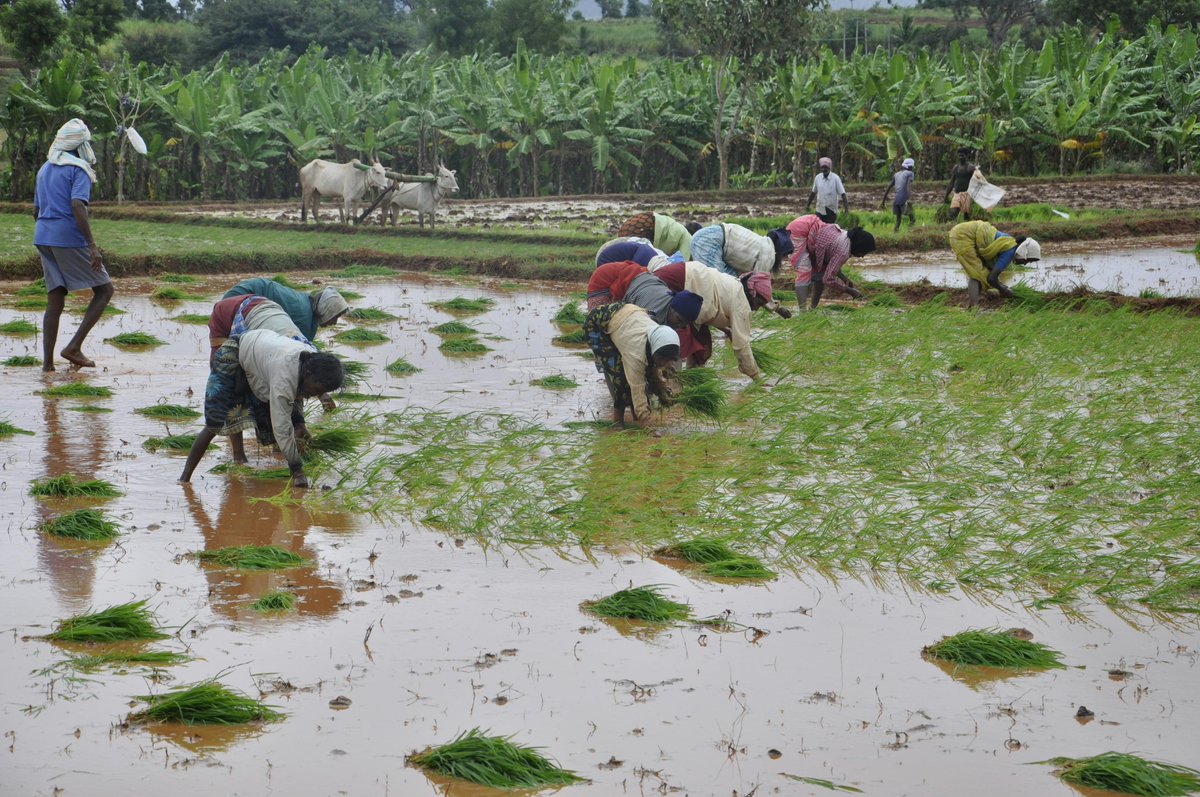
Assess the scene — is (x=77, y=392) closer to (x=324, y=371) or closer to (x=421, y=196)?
(x=324, y=371)

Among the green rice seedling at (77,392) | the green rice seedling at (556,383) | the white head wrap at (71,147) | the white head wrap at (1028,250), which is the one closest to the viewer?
the green rice seedling at (77,392)

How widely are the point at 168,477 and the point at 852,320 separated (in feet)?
20.7

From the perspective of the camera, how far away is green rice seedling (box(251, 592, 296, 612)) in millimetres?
4918

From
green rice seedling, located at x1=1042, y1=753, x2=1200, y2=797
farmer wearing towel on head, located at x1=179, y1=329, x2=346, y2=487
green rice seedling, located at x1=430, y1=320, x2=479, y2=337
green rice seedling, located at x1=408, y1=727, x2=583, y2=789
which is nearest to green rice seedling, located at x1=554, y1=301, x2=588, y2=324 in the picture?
green rice seedling, located at x1=430, y1=320, x2=479, y2=337

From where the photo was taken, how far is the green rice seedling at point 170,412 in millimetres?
8203

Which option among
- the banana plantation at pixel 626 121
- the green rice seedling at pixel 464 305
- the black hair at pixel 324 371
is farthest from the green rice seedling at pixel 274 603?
A: the banana plantation at pixel 626 121

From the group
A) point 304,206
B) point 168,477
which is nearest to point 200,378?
point 168,477

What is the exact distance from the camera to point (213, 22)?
46500 mm

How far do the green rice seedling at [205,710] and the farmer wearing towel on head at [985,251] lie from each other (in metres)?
9.03

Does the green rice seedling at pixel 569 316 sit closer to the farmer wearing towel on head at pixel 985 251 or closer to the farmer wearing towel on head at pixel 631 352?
the farmer wearing towel on head at pixel 985 251

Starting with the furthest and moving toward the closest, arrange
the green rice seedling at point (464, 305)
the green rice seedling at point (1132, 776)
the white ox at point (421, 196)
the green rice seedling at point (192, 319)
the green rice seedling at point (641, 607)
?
the white ox at point (421, 196) < the green rice seedling at point (464, 305) < the green rice seedling at point (192, 319) < the green rice seedling at point (641, 607) < the green rice seedling at point (1132, 776)

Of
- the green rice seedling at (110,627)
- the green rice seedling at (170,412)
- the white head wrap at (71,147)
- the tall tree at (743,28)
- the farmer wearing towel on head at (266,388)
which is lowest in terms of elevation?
the green rice seedling at (110,627)

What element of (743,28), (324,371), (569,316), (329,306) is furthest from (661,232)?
(743,28)

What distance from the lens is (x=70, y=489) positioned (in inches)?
251
